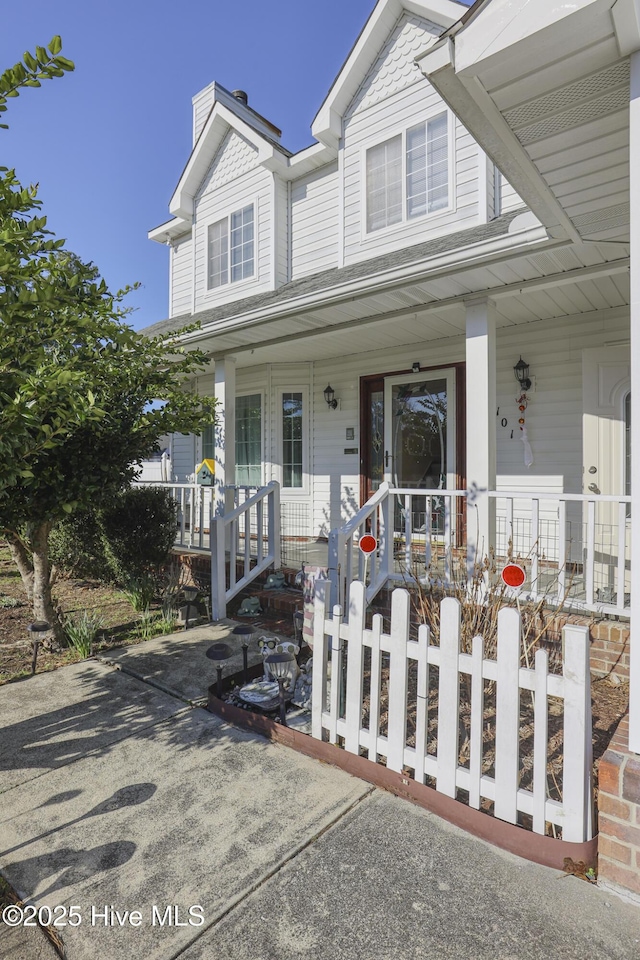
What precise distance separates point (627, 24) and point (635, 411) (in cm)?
149

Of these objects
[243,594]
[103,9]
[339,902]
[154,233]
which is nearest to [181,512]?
[243,594]

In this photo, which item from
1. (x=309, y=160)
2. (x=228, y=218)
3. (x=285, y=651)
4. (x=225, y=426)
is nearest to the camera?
(x=285, y=651)

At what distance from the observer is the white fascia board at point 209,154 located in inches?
298

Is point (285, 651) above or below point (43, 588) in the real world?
below

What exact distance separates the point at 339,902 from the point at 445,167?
22.6 feet

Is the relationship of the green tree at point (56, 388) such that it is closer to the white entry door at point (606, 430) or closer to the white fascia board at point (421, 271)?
the white fascia board at point (421, 271)

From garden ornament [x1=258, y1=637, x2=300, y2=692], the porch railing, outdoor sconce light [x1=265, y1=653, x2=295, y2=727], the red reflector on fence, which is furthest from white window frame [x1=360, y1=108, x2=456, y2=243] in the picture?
outdoor sconce light [x1=265, y1=653, x2=295, y2=727]

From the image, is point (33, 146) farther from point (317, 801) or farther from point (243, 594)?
point (317, 801)

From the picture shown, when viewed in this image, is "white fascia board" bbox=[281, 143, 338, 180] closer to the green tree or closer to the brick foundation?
the green tree

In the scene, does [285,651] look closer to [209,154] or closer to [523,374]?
[523,374]

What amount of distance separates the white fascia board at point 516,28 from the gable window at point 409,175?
13.5 ft

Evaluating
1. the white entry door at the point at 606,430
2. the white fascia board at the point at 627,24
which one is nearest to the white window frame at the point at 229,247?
the white entry door at the point at 606,430

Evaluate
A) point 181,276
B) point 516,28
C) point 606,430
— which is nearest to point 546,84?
point 516,28

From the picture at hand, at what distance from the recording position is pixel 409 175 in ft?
20.9
